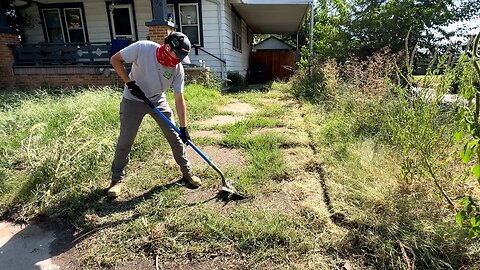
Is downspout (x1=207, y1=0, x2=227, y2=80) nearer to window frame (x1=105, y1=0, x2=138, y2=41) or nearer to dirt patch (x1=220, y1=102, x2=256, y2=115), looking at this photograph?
window frame (x1=105, y1=0, x2=138, y2=41)

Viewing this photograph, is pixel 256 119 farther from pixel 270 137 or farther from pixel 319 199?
pixel 319 199

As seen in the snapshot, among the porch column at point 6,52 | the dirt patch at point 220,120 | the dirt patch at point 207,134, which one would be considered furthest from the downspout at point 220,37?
the porch column at point 6,52

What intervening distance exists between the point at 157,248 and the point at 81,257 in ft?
1.90

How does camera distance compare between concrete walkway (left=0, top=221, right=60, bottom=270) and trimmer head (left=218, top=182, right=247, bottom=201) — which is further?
trimmer head (left=218, top=182, right=247, bottom=201)

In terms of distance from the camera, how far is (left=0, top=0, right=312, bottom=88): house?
31.2 feet

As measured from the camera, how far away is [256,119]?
5.93 meters

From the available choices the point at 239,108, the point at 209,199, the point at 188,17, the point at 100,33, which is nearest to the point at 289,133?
the point at 209,199

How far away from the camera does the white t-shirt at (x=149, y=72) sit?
2918mm

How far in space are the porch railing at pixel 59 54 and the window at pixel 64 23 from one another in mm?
1713

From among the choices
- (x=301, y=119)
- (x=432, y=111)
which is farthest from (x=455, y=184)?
(x=301, y=119)

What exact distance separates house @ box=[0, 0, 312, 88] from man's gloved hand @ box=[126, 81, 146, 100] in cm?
609

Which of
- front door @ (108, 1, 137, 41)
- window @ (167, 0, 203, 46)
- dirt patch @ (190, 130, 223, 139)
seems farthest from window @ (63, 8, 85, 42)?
dirt patch @ (190, 130, 223, 139)

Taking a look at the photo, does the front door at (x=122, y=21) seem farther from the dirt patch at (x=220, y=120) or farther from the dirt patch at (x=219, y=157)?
the dirt patch at (x=219, y=157)

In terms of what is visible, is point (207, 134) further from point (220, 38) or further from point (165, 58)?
point (220, 38)
